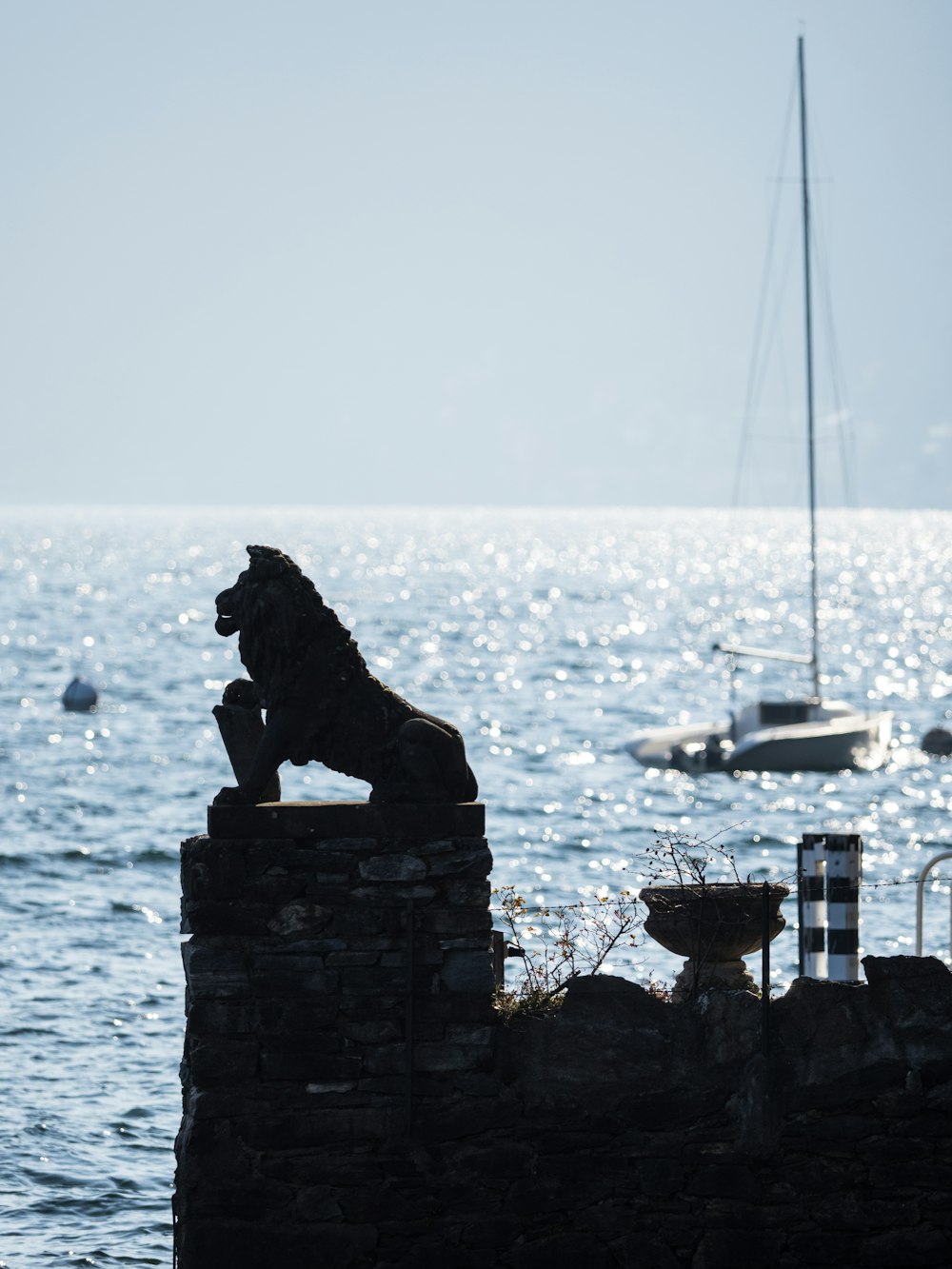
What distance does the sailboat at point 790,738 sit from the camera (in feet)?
146

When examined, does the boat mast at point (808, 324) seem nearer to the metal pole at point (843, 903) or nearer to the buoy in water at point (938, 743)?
the buoy in water at point (938, 743)

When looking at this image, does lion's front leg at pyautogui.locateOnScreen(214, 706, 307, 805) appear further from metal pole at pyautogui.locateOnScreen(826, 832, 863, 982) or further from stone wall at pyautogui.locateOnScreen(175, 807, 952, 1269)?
metal pole at pyautogui.locateOnScreen(826, 832, 863, 982)

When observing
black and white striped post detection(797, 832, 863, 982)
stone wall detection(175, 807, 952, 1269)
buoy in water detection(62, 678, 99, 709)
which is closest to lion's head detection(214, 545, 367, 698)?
stone wall detection(175, 807, 952, 1269)

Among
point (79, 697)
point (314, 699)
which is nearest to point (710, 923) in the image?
point (314, 699)

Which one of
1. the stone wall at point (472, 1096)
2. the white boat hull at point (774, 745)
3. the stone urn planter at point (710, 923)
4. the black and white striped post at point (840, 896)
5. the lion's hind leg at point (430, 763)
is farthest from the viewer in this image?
the white boat hull at point (774, 745)

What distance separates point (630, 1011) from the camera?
9500 mm

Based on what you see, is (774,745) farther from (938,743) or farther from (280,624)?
(280,624)

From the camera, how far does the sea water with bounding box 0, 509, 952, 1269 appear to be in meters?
16.5

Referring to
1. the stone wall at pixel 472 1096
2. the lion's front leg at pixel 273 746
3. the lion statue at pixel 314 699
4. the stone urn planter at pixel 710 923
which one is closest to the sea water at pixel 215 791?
the stone urn planter at pixel 710 923

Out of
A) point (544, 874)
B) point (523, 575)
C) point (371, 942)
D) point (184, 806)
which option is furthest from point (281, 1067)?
point (523, 575)

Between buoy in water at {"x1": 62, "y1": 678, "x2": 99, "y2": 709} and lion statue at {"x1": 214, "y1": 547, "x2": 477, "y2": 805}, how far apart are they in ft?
161

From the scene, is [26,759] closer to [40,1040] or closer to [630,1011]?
[40,1040]

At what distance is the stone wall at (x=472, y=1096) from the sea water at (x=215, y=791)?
1.05 m

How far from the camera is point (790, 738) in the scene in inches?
1753
